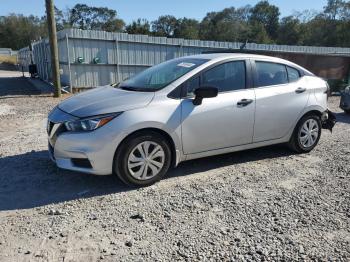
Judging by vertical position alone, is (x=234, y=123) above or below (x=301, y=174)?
above

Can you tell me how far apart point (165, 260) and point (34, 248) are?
1210 mm

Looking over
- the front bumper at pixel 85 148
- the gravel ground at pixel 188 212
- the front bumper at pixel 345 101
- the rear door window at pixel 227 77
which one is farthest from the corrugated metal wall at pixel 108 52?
the front bumper at pixel 85 148

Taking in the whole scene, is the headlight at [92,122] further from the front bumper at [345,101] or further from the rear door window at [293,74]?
the front bumper at [345,101]

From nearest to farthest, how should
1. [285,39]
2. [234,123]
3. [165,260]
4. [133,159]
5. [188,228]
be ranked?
[165,260], [188,228], [133,159], [234,123], [285,39]

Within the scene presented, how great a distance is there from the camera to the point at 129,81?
219 inches

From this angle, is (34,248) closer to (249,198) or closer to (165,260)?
(165,260)

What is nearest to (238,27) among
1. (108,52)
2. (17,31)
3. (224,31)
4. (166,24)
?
(224,31)

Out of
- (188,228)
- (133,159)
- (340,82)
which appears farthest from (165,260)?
(340,82)

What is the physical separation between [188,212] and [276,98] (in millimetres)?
2490

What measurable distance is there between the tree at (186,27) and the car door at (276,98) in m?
69.7

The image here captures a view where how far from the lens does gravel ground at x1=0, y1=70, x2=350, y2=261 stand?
3287 mm

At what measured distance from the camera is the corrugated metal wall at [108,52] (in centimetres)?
1483

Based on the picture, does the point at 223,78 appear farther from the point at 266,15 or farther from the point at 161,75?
the point at 266,15

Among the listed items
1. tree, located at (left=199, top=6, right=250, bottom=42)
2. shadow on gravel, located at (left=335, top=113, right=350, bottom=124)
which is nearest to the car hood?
shadow on gravel, located at (left=335, top=113, right=350, bottom=124)
